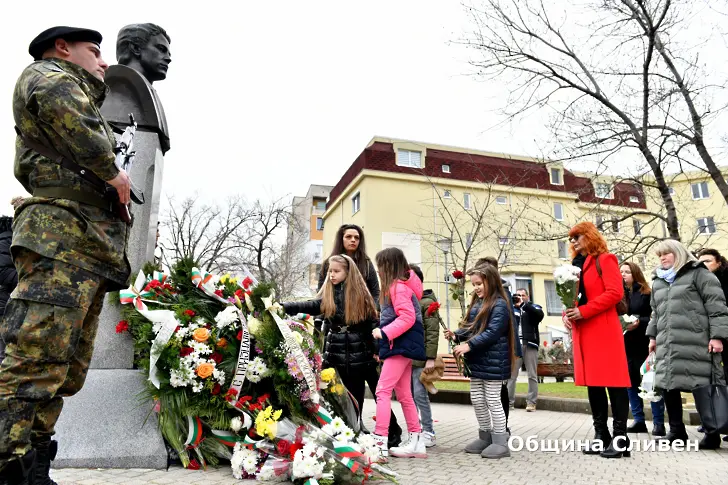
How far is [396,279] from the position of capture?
520 cm

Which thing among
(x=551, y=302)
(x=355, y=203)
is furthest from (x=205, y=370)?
(x=551, y=302)

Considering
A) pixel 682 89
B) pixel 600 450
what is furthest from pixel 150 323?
pixel 682 89

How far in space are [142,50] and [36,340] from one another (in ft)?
11.9

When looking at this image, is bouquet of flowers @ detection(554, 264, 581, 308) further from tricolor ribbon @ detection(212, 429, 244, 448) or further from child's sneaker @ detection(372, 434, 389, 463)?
tricolor ribbon @ detection(212, 429, 244, 448)

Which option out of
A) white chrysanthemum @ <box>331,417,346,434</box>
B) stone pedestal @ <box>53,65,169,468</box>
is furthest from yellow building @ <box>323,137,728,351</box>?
white chrysanthemum @ <box>331,417,346,434</box>

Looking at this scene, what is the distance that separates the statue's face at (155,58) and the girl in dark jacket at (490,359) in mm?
3879

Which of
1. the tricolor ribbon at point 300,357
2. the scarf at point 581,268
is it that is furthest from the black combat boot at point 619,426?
the tricolor ribbon at point 300,357

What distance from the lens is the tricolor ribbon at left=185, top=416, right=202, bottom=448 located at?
3941 millimetres

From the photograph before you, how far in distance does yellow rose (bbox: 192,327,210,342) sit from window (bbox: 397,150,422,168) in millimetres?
27846

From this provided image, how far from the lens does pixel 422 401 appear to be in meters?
6.02

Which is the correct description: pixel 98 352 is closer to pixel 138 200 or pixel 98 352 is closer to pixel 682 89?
pixel 138 200

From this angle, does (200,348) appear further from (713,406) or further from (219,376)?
(713,406)

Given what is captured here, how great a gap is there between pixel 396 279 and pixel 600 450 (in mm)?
2512

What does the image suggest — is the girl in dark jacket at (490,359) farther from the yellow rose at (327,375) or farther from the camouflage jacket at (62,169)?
the camouflage jacket at (62,169)
